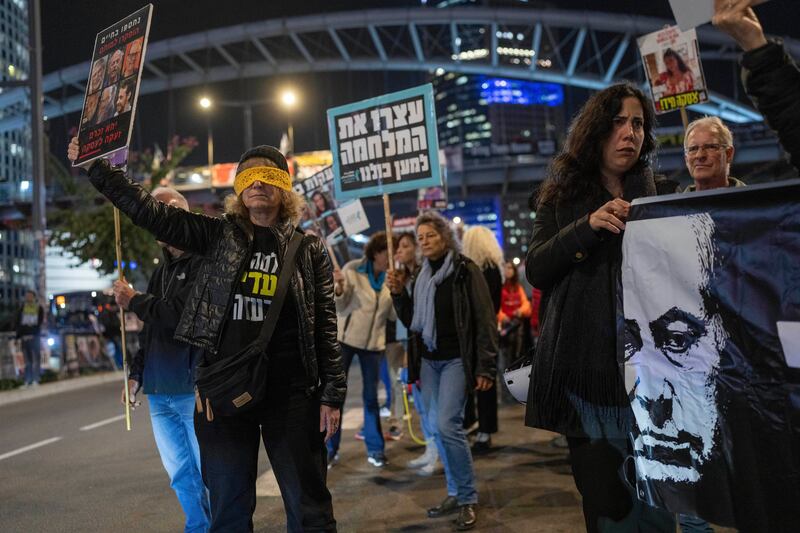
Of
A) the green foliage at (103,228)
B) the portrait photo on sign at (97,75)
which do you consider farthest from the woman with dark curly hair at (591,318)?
the green foliage at (103,228)

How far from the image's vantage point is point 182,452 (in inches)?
178

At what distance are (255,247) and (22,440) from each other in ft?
24.0

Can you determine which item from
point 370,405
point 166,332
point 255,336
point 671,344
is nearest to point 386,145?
point 370,405

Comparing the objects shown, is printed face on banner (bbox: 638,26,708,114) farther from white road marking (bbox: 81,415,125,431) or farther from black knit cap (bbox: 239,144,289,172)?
white road marking (bbox: 81,415,125,431)

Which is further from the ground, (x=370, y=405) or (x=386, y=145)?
(x=386, y=145)

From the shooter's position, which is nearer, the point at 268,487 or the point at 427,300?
the point at 427,300

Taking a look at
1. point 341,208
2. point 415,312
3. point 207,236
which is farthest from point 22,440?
point 207,236

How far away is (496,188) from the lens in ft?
172

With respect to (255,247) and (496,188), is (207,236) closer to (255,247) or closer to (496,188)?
(255,247)

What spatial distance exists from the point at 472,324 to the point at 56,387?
44.5 feet

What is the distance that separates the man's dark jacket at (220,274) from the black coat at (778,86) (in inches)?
81.4

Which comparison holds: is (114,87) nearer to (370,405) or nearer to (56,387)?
(370,405)

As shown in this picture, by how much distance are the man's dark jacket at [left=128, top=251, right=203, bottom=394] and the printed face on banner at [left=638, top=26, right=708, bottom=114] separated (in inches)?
196

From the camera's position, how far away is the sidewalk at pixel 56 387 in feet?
47.4
